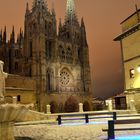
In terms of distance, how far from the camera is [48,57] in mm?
61594

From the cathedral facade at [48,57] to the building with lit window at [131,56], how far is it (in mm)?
32757

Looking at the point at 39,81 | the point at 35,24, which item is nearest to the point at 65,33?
the point at 35,24

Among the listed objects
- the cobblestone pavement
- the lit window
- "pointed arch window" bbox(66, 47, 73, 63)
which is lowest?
the cobblestone pavement

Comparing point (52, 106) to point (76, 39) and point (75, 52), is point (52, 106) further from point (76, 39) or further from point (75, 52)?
point (76, 39)

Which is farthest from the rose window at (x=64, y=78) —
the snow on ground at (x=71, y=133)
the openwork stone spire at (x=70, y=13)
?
the snow on ground at (x=71, y=133)

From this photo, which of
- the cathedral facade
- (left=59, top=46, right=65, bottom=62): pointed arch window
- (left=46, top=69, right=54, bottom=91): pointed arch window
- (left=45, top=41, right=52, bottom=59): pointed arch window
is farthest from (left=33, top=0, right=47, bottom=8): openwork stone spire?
(left=46, top=69, right=54, bottom=91): pointed arch window

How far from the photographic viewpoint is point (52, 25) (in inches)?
2591

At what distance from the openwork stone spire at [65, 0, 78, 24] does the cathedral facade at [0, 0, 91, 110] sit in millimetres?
5303

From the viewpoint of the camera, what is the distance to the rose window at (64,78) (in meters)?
63.2

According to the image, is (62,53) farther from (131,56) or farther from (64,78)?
(131,56)

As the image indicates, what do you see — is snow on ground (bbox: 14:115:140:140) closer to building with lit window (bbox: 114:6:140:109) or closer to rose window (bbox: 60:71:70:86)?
building with lit window (bbox: 114:6:140:109)

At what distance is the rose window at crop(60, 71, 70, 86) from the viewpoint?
63.2m

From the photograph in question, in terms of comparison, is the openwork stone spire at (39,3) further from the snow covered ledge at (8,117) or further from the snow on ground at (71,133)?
the snow covered ledge at (8,117)

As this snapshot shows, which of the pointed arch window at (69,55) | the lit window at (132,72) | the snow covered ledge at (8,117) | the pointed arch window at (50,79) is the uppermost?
the pointed arch window at (69,55)
